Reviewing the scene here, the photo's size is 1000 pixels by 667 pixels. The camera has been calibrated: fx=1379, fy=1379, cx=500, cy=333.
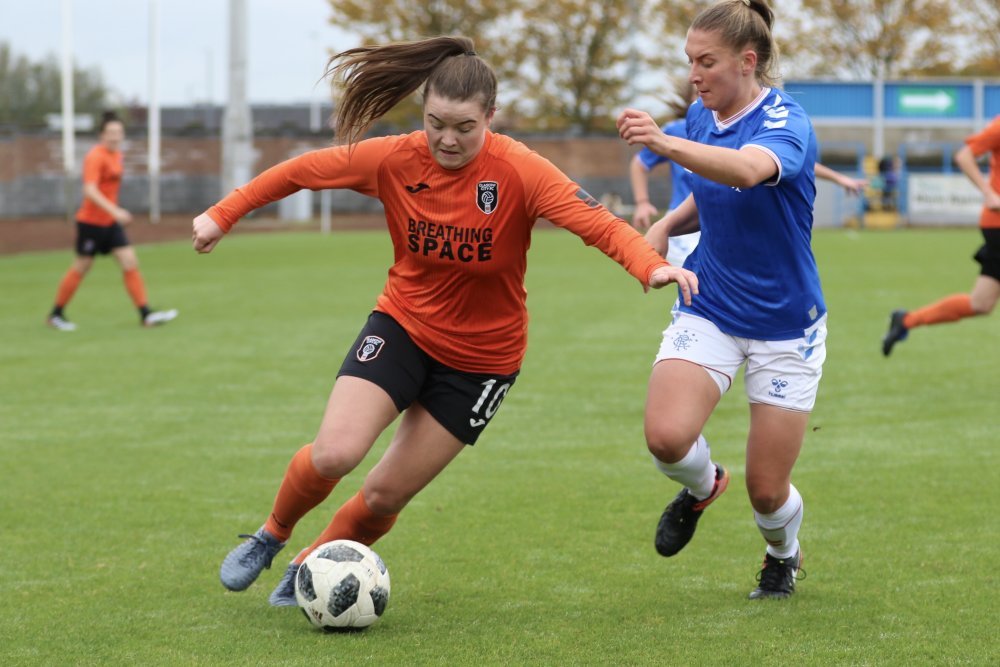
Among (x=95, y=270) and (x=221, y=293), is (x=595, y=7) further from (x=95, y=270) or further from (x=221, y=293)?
(x=221, y=293)

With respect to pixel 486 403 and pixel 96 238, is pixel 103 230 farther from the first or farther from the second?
pixel 486 403

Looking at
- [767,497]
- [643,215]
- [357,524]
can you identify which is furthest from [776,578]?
[643,215]

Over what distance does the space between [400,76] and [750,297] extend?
60.3 inches

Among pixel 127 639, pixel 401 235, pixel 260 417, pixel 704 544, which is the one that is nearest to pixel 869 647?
pixel 704 544

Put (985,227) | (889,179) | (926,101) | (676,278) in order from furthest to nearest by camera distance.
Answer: (926,101) < (889,179) < (985,227) < (676,278)

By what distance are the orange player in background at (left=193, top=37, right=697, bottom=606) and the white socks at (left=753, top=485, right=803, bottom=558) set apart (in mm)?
1145

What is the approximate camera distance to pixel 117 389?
36.3 feet

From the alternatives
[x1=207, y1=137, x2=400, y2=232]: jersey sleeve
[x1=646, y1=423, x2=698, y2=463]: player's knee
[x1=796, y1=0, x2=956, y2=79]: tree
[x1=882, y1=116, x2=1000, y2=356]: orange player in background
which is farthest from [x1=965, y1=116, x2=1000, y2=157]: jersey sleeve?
[x1=796, y1=0, x2=956, y2=79]: tree

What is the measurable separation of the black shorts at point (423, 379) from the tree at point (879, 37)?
47958 mm

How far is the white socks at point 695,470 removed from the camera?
17.2 ft

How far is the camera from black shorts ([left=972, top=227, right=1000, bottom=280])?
9984mm

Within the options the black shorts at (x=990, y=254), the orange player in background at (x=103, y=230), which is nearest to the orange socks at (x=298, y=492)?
the black shorts at (x=990, y=254)

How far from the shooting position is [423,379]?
5.17 metres

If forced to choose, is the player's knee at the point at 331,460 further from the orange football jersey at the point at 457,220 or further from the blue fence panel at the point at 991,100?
the blue fence panel at the point at 991,100
